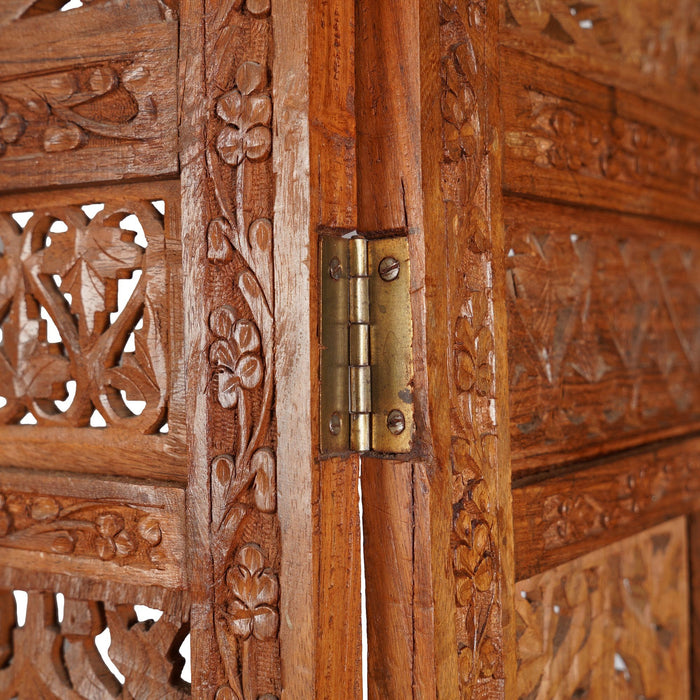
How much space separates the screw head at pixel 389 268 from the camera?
25.2 inches

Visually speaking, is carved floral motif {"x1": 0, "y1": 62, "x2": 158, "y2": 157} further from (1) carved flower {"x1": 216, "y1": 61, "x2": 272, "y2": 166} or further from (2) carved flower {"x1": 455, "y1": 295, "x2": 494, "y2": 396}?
(2) carved flower {"x1": 455, "y1": 295, "x2": 494, "y2": 396}

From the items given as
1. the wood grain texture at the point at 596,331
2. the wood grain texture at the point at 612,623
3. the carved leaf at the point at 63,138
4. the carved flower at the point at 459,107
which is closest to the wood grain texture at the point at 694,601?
the wood grain texture at the point at 612,623

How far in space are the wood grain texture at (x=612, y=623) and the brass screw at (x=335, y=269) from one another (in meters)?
0.35

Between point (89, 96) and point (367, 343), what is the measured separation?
34cm

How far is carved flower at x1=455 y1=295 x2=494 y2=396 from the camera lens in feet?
2.21

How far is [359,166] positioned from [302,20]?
120mm

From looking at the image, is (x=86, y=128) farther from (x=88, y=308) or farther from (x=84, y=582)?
(x=84, y=582)

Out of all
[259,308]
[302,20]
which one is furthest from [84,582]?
[302,20]

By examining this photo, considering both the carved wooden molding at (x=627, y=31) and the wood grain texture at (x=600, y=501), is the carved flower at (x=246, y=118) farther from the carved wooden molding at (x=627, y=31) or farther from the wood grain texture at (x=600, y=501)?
the wood grain texture at (x=600, y=501)

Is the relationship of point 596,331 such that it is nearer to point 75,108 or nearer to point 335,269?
point 335,269

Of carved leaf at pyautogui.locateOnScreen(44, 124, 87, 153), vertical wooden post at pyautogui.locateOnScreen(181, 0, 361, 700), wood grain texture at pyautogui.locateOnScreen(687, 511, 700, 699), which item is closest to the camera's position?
vertical wooden post at pyautogui.locateOnScreen(181, 0, 361, 700)

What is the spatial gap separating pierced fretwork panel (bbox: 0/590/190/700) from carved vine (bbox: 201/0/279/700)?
0.08m

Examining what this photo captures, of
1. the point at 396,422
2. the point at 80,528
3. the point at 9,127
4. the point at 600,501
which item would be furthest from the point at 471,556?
the point at 9,127

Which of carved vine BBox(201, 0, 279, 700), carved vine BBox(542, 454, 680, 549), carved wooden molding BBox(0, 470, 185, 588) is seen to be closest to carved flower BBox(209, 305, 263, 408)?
carved vine BBox(201, 0, 279, 700)
